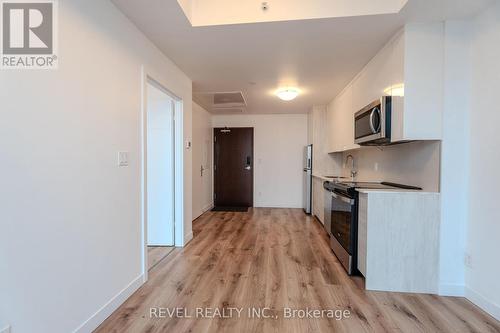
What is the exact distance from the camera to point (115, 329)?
5.67 feet

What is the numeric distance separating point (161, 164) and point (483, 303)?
138 inches

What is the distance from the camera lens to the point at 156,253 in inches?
125

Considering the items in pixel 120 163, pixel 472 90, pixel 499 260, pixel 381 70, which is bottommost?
pixel 499 260

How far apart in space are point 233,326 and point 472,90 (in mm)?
2664

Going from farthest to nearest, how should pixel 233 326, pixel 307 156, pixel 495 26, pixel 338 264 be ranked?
pixel 307 156 < pixel 338 264 < pixel 495 26 < pixel 233 326

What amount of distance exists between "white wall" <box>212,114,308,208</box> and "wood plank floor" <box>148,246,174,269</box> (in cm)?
332

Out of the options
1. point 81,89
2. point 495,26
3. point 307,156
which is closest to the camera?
point 81,89

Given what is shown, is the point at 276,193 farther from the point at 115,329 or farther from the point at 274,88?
the point at 115,329

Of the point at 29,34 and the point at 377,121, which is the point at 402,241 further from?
the point at 29,34

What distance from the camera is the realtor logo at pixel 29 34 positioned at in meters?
1.27

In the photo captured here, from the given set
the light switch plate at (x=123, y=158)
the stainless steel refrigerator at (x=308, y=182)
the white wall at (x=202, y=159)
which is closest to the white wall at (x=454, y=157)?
the light switch plate at (x=123, y=158)

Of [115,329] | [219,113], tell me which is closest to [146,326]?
[115,329]

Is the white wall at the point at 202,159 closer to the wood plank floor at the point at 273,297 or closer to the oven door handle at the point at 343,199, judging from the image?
the wood plank floor at the point at 273,297

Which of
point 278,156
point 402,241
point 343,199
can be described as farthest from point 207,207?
point 402,241
